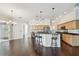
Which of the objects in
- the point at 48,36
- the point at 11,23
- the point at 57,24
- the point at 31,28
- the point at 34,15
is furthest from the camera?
the point at 11,23

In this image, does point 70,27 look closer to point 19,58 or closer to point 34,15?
point 34,15

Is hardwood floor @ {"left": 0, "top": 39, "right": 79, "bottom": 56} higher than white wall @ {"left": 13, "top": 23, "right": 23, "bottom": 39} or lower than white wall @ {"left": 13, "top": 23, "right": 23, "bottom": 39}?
lower

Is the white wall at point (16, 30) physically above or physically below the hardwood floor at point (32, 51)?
above

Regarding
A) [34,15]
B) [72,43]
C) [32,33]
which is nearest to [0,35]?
[32,33]

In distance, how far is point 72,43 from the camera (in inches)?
316

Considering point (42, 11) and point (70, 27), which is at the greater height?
point (42, 11)

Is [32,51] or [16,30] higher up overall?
[16,30]

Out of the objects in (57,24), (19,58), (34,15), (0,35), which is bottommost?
(19,58)

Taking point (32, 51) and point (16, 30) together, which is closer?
point (32, 51)

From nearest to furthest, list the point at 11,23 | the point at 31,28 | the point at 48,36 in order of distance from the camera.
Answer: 1. the point at 31,28
2. the point at 48,36
3. the point at 11,23

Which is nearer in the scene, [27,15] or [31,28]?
[31,28]

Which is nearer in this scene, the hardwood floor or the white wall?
the hardwood floor

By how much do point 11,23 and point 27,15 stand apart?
65.9 inches

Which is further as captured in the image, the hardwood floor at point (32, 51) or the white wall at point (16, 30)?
the white wall at point (16, 30)
